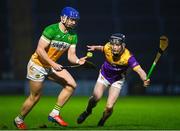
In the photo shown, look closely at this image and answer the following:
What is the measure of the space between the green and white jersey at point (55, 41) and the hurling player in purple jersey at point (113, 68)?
2.82 feet

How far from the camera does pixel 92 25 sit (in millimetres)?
29859

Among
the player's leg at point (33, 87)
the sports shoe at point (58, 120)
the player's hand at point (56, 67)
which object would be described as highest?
the player's hand at point (56, 67)

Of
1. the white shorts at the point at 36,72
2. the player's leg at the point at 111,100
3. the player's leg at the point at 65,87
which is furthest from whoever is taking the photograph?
the player's leg at the point at 111,100

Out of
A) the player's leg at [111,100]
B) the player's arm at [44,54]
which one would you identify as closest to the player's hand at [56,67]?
the player's arm at [44,54]

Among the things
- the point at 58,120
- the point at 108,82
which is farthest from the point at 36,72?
the point at 108,82

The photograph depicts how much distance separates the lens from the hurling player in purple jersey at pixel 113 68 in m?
13.2

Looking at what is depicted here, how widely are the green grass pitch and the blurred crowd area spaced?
6891mm

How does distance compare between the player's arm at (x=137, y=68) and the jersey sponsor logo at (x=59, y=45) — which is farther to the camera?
the player's arm at (x=137, y=68)

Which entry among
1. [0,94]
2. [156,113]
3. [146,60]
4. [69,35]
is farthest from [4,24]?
[69,35]

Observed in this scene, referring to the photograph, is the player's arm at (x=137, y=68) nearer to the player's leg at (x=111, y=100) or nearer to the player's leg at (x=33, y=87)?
the player's leg at (x=111, y=100)

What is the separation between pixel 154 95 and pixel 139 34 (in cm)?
485

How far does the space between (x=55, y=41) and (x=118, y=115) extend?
15.1 ft

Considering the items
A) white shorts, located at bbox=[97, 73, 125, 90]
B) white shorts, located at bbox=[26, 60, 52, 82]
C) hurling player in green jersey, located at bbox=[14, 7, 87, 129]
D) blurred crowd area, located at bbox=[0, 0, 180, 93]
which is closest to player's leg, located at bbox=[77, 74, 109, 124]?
white shorts, located at bbox=[97, 73, 125, 90]

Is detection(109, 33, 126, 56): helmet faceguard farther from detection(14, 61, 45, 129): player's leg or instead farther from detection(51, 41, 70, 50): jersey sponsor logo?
detection(14, 61, 45, 129): player's leg
